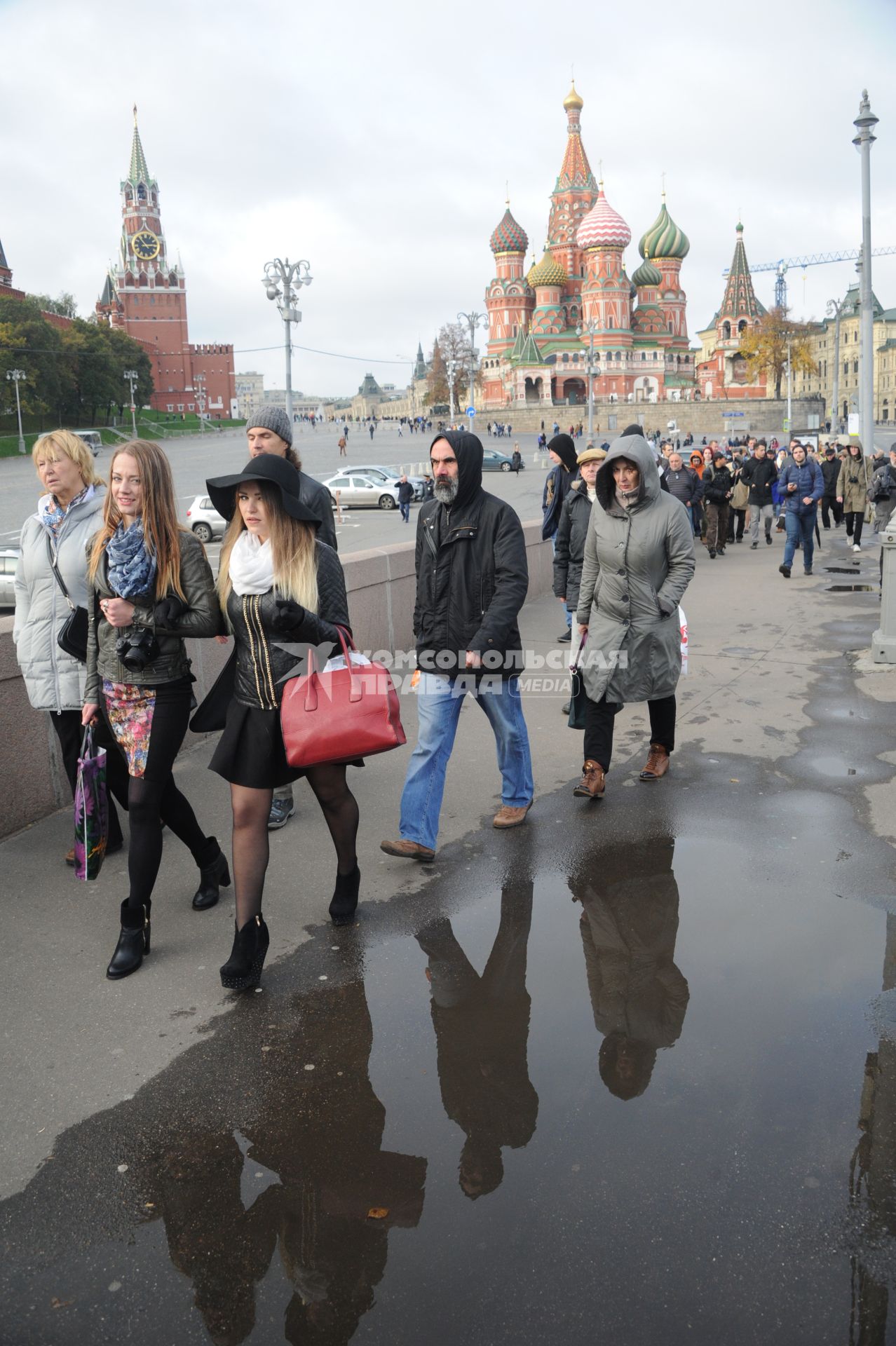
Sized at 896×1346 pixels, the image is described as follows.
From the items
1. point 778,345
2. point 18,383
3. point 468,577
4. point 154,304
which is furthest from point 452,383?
point 154,304

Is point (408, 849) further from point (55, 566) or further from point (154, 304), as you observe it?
point (154, 304)

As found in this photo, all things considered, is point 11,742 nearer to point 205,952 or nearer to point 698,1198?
point 205,952

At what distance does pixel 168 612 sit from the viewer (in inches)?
150

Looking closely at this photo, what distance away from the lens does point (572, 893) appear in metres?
4.56

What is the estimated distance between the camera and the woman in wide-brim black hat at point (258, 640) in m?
3.71

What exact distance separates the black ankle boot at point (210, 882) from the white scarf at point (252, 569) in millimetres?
1323

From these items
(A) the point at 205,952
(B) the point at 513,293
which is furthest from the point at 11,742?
(B) the point at 513,293

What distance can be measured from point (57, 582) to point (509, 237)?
Answer: 114 meters

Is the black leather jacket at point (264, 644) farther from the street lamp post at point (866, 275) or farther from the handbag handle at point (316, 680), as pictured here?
the street lamp post at point (866, 275)

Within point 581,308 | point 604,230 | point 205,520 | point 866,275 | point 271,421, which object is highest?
point 604,230

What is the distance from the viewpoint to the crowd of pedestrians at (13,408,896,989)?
375 cm

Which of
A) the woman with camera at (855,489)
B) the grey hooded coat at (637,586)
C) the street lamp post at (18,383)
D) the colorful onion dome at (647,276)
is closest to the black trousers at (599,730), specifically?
the grey hooded coat at (637,586)

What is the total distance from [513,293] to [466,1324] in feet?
379

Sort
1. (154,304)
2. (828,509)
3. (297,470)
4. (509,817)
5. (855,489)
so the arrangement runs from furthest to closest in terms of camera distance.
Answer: (154,304)
(828,509)
(855,489)
(509,817)
(297,470)
